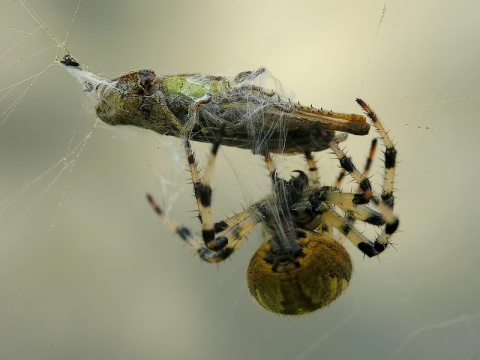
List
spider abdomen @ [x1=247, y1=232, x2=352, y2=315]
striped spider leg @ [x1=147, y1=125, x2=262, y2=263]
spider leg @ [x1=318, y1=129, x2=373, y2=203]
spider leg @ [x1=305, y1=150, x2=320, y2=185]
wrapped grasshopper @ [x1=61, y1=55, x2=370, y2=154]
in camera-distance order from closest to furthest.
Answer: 1. wrapped grasshopper @ [x1=61, y1=55, x2=370, y2=154]
2. spider leg @ [x1=318, y1=129, x2=373, y2=203]
3. striped spider leg @ [x1=147, y1=125, x2=262, y2=263]
4. spider abdomen @ [x1=247, y1=232, x2=352, y2=315]
5. spider leg @ [x1=305, y1=150, x2=320, y2=185]

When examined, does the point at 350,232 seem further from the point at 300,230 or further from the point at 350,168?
the point at 350,168

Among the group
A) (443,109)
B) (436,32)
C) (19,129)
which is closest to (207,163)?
(436,32)

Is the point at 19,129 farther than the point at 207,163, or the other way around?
the point at 19,129

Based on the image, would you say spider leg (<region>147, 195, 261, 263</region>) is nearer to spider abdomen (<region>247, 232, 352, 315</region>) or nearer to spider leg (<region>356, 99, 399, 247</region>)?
spider abdomen (<region>247, 232, 352, 315</region>)

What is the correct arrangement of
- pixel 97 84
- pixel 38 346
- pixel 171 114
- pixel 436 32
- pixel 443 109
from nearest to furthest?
pixel 171 114, pixel 97 84, pixel 436 32, pixel 443 109, pixel 38 346

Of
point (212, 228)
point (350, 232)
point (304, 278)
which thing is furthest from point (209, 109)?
point (350, 232)

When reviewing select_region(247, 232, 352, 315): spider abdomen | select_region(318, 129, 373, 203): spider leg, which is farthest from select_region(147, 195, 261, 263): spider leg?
select_region(318, 129, 373, 203): spider leg

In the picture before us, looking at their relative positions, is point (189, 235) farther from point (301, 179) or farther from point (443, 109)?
point (443, 109)
